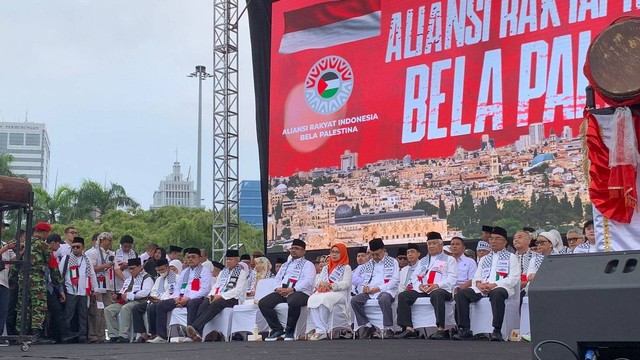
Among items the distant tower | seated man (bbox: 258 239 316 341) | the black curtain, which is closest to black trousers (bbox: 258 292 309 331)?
seated man (bbox: 258 239 316 341)

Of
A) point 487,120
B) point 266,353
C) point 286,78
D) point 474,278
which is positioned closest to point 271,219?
point 286,78

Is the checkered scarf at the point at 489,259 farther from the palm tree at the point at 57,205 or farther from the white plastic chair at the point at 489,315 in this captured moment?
the palm tree at the point at 57,205

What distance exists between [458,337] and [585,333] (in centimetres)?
545

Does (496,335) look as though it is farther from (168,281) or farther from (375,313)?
(168,281)

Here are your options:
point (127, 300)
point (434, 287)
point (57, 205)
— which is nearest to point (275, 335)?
point (434, 287)

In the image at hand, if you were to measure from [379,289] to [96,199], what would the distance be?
24.9 meters

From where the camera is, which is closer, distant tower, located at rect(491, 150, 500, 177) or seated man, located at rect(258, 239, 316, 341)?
seated man, located at rect(258, 239, 316, 341)

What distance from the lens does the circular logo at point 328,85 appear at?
40.3 feet

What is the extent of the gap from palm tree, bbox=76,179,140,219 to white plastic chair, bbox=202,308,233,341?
22874 millimetres

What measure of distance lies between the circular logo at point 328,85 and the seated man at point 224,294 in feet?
11.3

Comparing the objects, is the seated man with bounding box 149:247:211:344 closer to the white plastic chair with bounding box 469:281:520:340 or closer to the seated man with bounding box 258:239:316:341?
the seated man with bounding box 258:239:316:341

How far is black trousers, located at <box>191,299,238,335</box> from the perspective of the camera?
9.32m

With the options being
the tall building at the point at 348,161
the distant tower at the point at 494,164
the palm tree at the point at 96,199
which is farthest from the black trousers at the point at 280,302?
the palm tree at the point at 96,199

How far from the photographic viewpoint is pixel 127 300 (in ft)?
33.7
